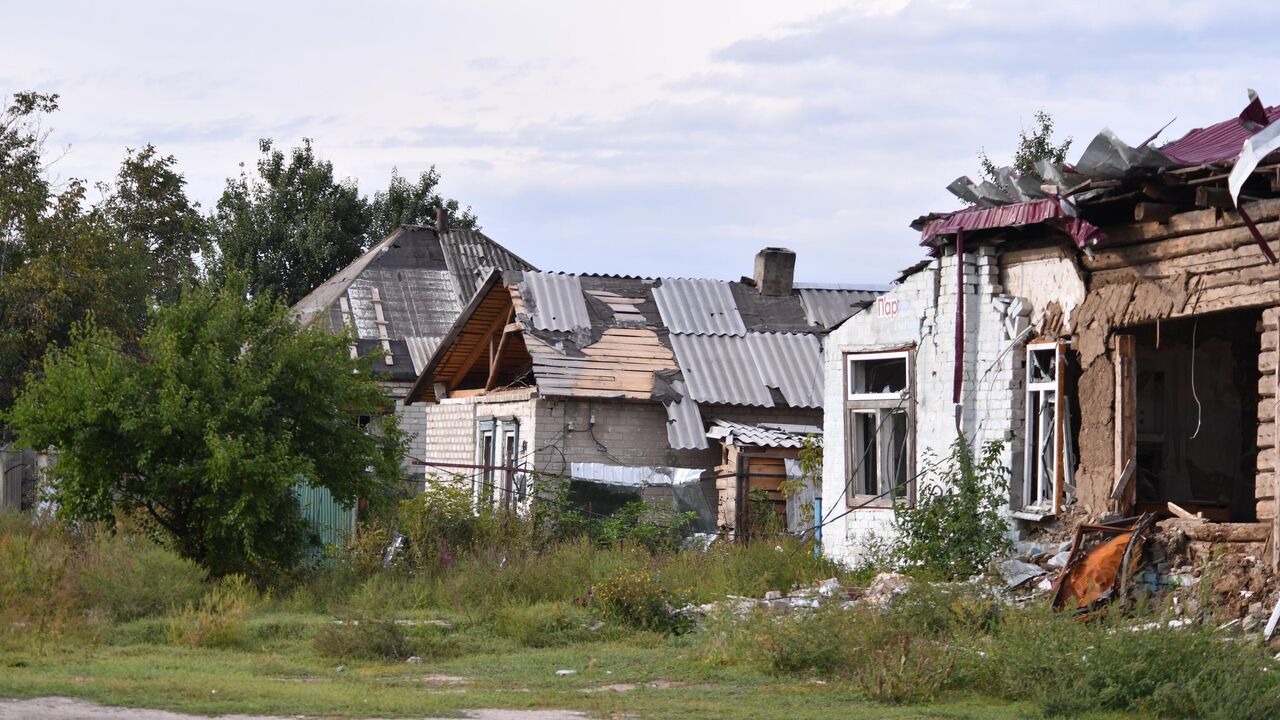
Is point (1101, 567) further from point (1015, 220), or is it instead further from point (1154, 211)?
point (1015, 220)

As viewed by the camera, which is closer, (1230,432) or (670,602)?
(670,602)

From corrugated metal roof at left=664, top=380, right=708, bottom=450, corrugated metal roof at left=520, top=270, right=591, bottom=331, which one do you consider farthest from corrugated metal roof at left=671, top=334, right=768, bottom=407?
corrugated metal roof at left=520, top=270, right=591, bottom=331

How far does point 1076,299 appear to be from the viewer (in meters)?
13.8

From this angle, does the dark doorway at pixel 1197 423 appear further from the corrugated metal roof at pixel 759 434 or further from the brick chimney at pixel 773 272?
the brick chimney at pixel 773 272

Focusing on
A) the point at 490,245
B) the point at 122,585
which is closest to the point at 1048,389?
the point at 122,585

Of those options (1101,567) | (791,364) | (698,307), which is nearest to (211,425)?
(1101,567)

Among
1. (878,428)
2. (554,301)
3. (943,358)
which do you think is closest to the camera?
(943,358)

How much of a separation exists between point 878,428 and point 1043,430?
86.3 inches

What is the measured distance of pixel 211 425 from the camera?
14.2 metres

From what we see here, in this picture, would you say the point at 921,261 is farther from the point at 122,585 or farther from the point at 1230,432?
the point at 122,585

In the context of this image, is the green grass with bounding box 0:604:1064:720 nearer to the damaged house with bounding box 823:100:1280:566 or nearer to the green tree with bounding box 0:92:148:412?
the damaged house with bounding box 823:100:1280:566

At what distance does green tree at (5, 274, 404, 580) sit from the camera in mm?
14336

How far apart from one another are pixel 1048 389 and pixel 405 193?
105 feet

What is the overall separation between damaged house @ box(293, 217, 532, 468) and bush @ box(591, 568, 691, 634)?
49.7 ft
